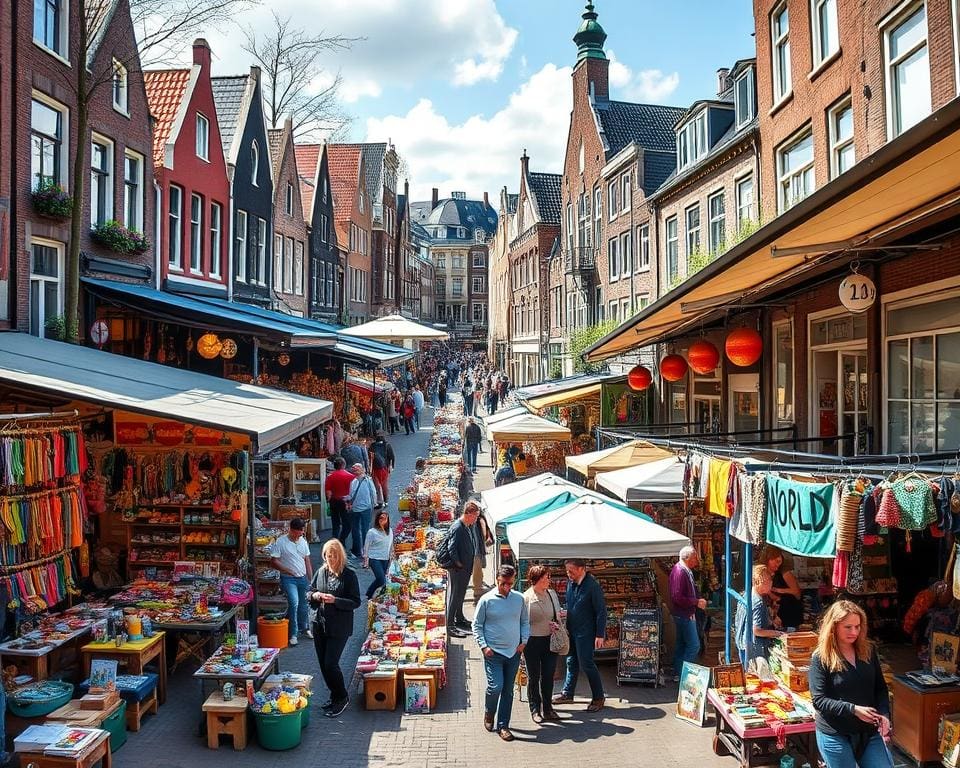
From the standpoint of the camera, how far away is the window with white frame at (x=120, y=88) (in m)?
16.7

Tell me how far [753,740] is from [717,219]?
16.0m

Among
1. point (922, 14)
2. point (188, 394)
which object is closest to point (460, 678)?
point (188, 394)

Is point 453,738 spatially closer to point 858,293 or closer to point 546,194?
point 858,293

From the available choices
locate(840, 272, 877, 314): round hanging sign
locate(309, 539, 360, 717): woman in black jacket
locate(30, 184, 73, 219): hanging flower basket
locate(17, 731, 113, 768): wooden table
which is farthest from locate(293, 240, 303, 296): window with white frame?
locate(17, 731, 113, 768): wooden table

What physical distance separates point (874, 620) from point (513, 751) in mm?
4754

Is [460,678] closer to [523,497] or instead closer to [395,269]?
[523,497]

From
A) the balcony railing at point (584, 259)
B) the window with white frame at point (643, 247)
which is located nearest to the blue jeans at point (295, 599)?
the window with white frame at point (643, 247)

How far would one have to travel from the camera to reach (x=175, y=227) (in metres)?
20.1

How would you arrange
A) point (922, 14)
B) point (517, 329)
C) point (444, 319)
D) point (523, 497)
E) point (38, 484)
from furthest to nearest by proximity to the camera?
point (444, 319), point (517, 329), point (523, 497), point (922, 14), point (38, 484)

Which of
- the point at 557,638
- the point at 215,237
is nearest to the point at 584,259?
the point at 215,237

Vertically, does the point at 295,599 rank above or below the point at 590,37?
below

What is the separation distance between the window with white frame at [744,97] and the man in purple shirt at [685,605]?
1347 cm

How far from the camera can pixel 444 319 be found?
331 feet

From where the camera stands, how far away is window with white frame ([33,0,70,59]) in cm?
1400
